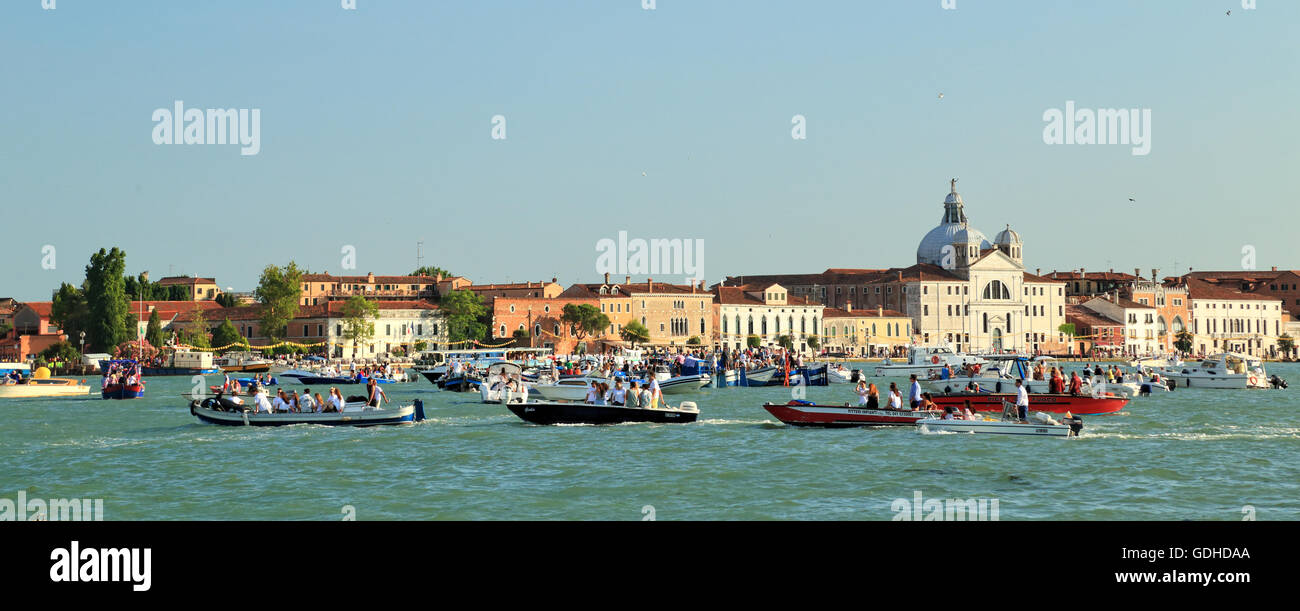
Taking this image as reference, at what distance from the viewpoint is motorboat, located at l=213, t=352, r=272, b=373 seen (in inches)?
2800

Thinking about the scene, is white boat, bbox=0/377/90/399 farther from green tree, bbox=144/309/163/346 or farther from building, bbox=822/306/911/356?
building, bbox=822/306/911/356

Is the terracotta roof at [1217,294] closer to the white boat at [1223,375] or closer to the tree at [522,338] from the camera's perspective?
the tree at [522,338]

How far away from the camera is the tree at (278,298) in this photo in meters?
92.7

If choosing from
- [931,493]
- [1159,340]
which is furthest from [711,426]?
[1159,340]

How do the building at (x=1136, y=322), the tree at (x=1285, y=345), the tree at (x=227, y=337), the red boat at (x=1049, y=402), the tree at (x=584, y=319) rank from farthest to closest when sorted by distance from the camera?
1. the tree at (x=1285, y=345)
2. the building at (x=1136, y=322)
3. the tree at (x=584, y=319)
4. the tree at (x=227, y=337)
5. the red boat at (x=1049, y=402)

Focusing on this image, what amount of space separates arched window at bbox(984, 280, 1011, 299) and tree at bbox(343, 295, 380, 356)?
54368mm

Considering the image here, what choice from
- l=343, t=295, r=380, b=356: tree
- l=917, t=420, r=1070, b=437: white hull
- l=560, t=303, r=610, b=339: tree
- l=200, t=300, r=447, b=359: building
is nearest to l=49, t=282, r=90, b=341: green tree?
l=200, t=300, r=447, b=359: building

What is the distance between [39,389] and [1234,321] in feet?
363

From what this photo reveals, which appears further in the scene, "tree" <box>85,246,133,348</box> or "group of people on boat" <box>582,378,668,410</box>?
"tree" <box>85,246,133,348</box>

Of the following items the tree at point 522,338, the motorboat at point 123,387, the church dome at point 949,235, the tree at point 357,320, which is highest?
the church dome at point 949,235

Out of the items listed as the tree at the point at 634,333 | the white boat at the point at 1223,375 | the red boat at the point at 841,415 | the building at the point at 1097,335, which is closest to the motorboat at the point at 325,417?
the red boat at the point at 841,415
